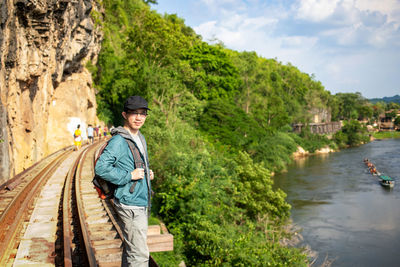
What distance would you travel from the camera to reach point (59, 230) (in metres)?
7.14

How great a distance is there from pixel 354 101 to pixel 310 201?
10103 centimetres

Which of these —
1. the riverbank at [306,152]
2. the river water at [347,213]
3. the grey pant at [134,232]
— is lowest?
the river water at [347,213]

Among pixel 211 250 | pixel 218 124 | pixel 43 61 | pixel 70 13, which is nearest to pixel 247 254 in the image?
pixel 211 250

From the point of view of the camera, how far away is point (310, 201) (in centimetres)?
3038

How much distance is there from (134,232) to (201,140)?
26221 mm

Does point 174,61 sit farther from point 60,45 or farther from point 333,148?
point 333,148

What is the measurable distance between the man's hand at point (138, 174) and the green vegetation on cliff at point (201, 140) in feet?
29.5

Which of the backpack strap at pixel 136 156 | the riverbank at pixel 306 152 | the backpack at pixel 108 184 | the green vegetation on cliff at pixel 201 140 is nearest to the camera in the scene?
the backpack at pixel 108 184

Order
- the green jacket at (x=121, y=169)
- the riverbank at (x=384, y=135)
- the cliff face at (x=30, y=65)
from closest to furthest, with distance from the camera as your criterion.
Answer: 1. the green jacket at (x=121, y=169)
2. the cliff face at (x=30, y=65)
3. the riverbank at (x=384, y=135)

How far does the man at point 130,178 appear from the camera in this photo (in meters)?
3.40

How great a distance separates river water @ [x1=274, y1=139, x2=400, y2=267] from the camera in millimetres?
20547

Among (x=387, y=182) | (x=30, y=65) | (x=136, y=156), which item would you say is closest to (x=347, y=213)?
(x=387, y=182)

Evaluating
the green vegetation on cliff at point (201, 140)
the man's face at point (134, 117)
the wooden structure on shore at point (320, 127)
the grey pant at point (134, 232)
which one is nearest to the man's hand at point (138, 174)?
the grey pant at point (134, 232)

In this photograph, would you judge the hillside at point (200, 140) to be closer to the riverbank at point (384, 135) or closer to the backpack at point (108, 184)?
the backpack at point (108, 184)
